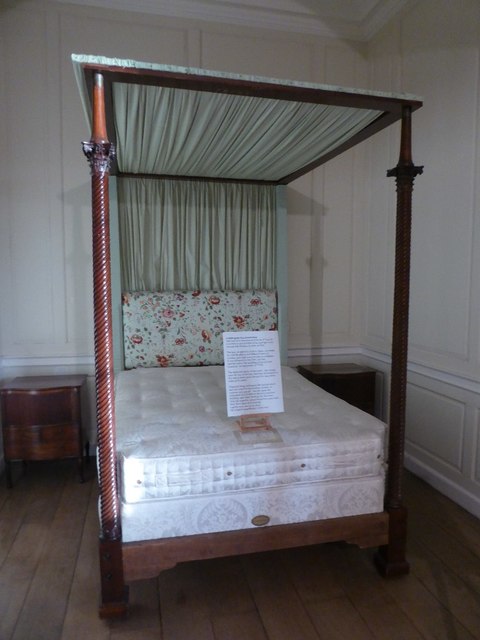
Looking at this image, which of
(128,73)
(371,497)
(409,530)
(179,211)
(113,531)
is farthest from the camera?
(179,211)

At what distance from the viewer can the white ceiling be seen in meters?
3.84

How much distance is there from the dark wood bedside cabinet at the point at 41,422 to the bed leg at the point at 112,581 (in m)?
1.54

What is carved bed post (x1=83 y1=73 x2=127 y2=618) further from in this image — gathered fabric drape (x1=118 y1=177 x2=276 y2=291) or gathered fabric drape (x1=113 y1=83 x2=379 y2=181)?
gathered fabric drape (x1=118 y1=177 x2=276 y2=291)

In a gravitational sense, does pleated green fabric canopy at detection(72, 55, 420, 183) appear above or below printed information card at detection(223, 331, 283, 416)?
above

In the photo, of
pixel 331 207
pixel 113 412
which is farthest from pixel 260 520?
pixel 331 207

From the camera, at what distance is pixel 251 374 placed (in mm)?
2363

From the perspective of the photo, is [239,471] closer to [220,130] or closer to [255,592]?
[255,592]

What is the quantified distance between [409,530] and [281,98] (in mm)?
2568

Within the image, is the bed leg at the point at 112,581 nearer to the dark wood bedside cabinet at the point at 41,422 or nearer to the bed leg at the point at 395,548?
the bed leg at the point at 395,548

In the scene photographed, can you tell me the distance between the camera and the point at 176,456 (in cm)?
212

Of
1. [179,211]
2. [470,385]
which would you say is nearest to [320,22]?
[179,211]

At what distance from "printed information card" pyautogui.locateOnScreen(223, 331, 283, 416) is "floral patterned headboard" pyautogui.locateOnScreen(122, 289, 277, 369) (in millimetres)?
1575

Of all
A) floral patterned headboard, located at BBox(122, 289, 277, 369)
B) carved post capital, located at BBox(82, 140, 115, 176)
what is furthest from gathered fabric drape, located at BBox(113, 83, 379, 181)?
floral patterned headboard, located at BBox(122, 289, 277, 369)

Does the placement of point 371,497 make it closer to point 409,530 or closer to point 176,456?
point 409,530
